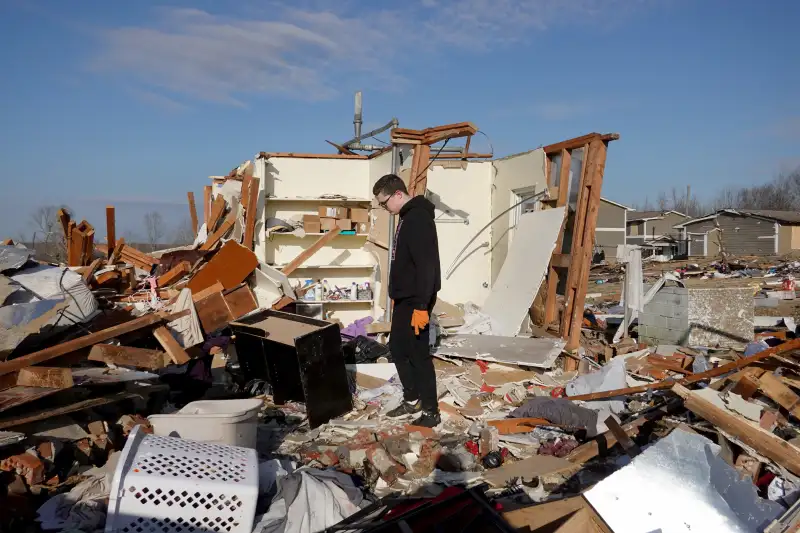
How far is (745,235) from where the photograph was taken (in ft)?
117

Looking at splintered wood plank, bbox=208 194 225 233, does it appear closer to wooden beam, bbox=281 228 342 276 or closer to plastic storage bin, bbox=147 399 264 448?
wooden beam, bbox=281 228 342 276

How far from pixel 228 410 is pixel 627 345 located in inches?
215

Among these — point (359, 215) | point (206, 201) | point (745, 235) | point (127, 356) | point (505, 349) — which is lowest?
point (505, 349)

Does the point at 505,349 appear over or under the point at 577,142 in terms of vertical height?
under

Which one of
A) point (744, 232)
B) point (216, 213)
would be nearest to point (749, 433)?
point (216, 213)

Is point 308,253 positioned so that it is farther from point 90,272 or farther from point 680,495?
point 680,495

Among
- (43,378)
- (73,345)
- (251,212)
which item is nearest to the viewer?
Answer: (43,378)

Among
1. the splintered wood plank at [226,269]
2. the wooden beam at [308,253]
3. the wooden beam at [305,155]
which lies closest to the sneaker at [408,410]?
the splintered wood plank at [226,269]

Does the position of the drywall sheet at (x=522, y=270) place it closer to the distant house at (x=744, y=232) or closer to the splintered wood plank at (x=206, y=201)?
the splintered wood plank at (x=206, y=201)

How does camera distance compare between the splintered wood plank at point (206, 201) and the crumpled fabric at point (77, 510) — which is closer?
the crumpled fabric at point (77, 510)

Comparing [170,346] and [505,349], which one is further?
[505,349]

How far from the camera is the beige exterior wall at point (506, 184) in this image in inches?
307

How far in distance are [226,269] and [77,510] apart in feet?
15.4

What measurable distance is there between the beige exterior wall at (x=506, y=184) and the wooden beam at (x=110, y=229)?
19.2 ft
